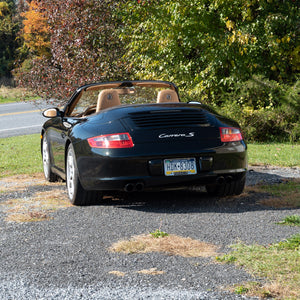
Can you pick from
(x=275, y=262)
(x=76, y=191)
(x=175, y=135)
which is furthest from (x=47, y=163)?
(x=275, y=262)

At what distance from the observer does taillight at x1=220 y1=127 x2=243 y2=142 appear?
658 centimetres

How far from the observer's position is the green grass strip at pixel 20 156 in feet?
35.3

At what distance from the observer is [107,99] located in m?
7.31

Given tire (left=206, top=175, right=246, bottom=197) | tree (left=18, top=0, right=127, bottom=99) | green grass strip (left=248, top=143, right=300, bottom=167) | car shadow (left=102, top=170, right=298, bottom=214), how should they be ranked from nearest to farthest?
1. car shadow (left=102, top=170, right=298, bottom=214)
2. tire (left=206, top=175, right=246, bottom=197)
3. green grass strip (left=248, top=143, right=300, bottom=167)
4. tree (left=18, top=0, right=127, bottom=99)

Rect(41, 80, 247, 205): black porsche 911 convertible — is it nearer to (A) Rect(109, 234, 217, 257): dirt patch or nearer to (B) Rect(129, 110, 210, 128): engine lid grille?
(B) Rect(129, 110, 210, 128): engine lid grille

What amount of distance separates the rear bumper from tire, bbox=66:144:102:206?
0.15m

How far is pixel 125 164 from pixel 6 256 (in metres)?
1.86

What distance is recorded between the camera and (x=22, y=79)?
16734 millimetres

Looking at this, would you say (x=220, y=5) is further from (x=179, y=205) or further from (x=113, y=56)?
(x=179, y=205)

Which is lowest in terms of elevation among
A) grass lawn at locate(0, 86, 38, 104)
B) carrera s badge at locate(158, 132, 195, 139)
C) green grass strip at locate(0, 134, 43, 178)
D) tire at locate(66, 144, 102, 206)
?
grass lawn at locate(0, 86, 38, 104)

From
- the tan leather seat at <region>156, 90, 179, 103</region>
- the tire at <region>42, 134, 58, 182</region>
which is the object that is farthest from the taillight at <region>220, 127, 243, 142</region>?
the tire at <region>42, 134, 58, 182</region>

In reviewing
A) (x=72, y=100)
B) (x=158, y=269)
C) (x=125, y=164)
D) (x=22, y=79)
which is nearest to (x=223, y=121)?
(x=125, y=164)

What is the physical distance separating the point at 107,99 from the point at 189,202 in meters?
1.66

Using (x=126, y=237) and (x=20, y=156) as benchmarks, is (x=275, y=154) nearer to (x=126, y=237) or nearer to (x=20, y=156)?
(x=20, y=156)
